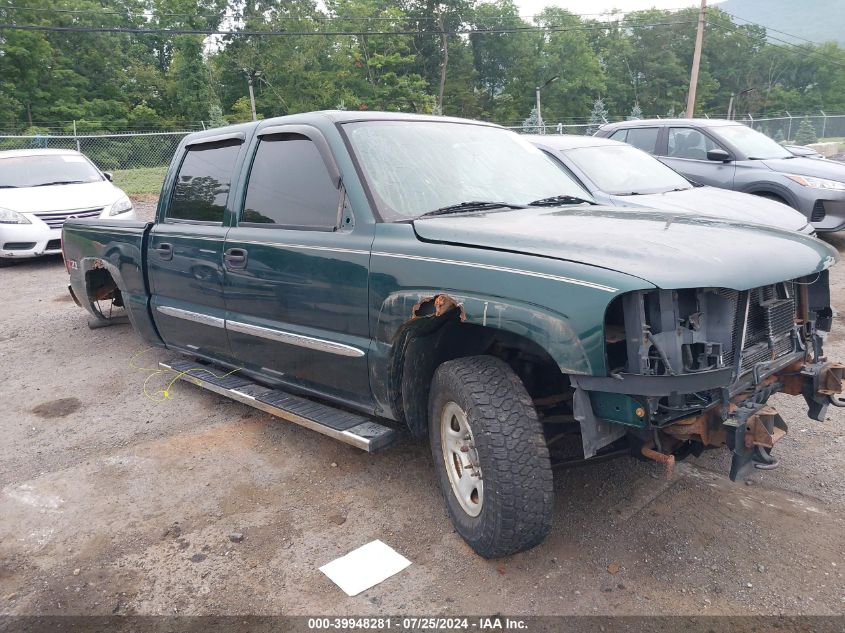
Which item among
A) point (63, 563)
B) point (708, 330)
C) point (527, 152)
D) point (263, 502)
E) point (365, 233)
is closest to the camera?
point (708, 330)

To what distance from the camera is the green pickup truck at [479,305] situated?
237 centimetres

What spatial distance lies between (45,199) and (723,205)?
9336 millimetres

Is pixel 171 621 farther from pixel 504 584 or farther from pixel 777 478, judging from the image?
pixel 777 478

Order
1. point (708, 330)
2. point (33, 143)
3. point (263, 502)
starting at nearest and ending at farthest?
point (708, 330) < point (263, 502) < point (33, 143)

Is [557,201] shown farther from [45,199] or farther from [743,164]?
[45,199]

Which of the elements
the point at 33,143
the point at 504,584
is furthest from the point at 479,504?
the point at 33,143

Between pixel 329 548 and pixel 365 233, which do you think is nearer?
pixel 329 548

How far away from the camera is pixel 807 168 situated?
8.37m

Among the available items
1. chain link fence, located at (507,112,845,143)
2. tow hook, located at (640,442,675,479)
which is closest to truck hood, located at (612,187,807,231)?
tow hook, located at (640,442,675,479)

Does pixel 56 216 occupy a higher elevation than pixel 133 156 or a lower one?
lower

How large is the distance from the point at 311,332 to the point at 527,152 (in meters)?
1.79

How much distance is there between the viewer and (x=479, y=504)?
2.80 m

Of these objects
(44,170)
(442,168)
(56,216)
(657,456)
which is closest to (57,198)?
(56,216)

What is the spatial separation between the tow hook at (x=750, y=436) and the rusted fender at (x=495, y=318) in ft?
2.18
